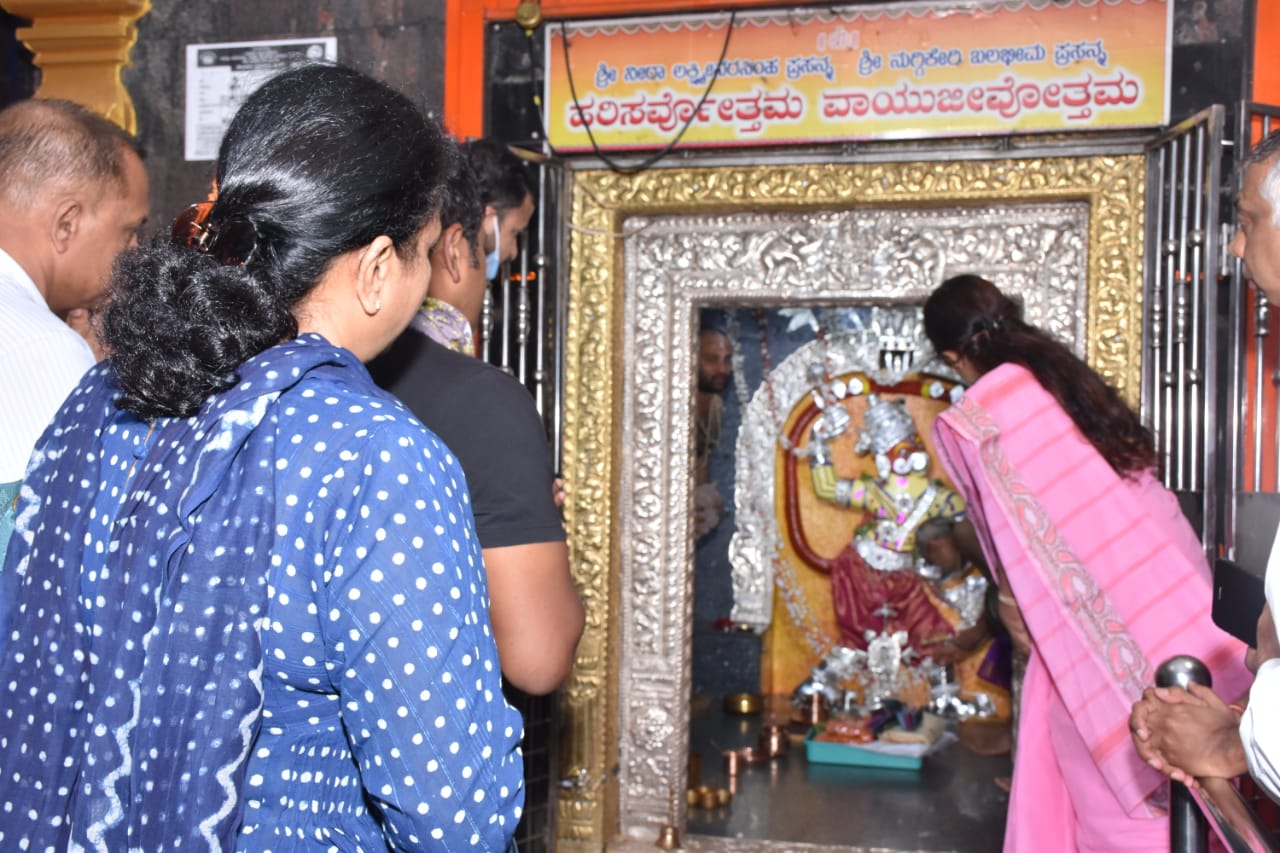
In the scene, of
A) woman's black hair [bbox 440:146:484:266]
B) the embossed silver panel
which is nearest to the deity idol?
the embossed silver panel

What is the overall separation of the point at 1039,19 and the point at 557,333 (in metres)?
1.76

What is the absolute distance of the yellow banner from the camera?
347cm

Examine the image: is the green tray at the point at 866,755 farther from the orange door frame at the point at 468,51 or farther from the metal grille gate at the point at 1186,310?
the orange door frame at the point at 468,51

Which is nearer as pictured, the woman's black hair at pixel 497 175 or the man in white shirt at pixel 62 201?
the man in white shirt at pixel 62 201

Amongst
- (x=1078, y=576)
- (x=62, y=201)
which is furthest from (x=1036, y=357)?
(x=62, y=201)

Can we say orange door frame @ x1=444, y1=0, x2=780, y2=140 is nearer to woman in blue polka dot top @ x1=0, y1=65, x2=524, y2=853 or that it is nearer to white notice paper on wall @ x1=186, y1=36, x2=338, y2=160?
white notice paper on wall @ x1=186, y1=36, x2=338, y2=160

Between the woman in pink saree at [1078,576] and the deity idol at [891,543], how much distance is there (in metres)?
2.76

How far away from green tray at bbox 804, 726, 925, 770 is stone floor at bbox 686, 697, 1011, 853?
4 centimetres

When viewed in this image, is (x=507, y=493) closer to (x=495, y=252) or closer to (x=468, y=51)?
(x=495, y=252)

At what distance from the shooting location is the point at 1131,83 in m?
3.46

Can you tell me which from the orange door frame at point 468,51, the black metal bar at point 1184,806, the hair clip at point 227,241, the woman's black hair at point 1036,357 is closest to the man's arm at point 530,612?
the hair clip at point 227,241

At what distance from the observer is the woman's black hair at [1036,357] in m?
2.93

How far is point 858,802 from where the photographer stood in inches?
176

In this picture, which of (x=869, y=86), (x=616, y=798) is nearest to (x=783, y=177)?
(x=869, y=86)
